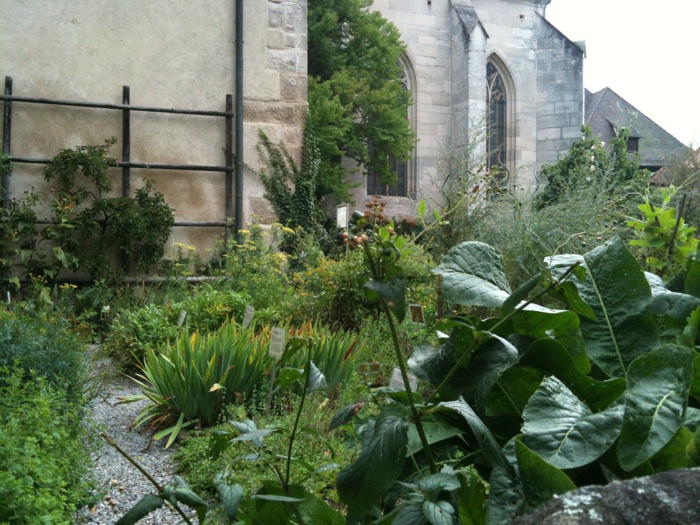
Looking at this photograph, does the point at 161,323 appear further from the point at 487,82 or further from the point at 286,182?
the point at 487,82

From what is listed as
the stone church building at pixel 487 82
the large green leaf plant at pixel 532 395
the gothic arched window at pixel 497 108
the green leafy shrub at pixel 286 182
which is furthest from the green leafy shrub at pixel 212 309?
the gothic arched window at pixel 497 108

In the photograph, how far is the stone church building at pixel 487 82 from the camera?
18.1 m

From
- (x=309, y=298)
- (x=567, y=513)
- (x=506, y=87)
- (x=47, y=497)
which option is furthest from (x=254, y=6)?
(x=506, y=87)

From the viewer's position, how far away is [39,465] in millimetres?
2465

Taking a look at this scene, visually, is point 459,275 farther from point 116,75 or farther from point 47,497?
point 116,75

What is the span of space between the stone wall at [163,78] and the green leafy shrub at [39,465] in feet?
20.5

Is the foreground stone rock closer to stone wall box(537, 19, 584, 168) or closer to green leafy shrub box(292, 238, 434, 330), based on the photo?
green leafy shrub box(292, 238, 434, 330)

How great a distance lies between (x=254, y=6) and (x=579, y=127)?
12.5 m

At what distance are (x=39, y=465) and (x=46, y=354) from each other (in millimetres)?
1477

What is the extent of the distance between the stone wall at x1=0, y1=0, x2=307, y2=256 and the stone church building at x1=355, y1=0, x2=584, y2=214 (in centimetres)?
786

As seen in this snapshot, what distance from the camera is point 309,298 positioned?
6.42 metres

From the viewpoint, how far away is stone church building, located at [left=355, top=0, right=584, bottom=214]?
18.1m

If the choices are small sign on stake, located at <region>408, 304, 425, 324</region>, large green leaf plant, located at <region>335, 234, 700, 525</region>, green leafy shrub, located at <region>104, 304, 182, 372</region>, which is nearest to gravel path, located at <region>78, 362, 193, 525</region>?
green leafy shrub, located at <region>104, 304, 182, 372</region>

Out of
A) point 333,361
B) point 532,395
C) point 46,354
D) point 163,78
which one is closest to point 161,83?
point 163,78
